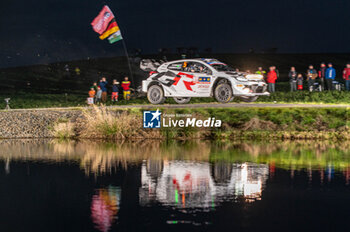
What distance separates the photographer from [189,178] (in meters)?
14.1

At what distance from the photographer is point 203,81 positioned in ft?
81.9

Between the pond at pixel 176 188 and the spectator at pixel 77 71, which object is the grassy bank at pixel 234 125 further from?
the spectator at pixel 77 71

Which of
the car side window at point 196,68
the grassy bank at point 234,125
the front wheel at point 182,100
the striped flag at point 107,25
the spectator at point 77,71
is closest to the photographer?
the grassy bank at point 234,125

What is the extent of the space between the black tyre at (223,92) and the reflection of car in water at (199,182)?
8543mm

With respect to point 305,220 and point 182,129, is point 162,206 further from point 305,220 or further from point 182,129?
point 182,129

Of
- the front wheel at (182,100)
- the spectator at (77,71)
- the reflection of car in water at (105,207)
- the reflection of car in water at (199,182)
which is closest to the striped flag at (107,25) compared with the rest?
the front wheel at (182,100)

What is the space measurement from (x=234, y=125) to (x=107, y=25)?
10.4 meters

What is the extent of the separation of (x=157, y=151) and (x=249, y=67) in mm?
54892

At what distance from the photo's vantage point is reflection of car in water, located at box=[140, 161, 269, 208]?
11.7 metres

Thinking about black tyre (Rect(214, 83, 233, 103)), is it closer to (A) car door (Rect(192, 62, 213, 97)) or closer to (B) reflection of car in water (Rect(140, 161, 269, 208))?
(A) car door (Rect(192, 62, 213, 97))

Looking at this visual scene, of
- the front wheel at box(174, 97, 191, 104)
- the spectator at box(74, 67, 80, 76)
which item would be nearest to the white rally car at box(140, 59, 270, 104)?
the front wheel at box(174, 97, 191, 104)

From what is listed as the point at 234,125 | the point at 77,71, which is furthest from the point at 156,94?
the point at 77,71

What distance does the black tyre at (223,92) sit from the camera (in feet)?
82.0

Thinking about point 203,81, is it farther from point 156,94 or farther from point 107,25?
point 107,25
